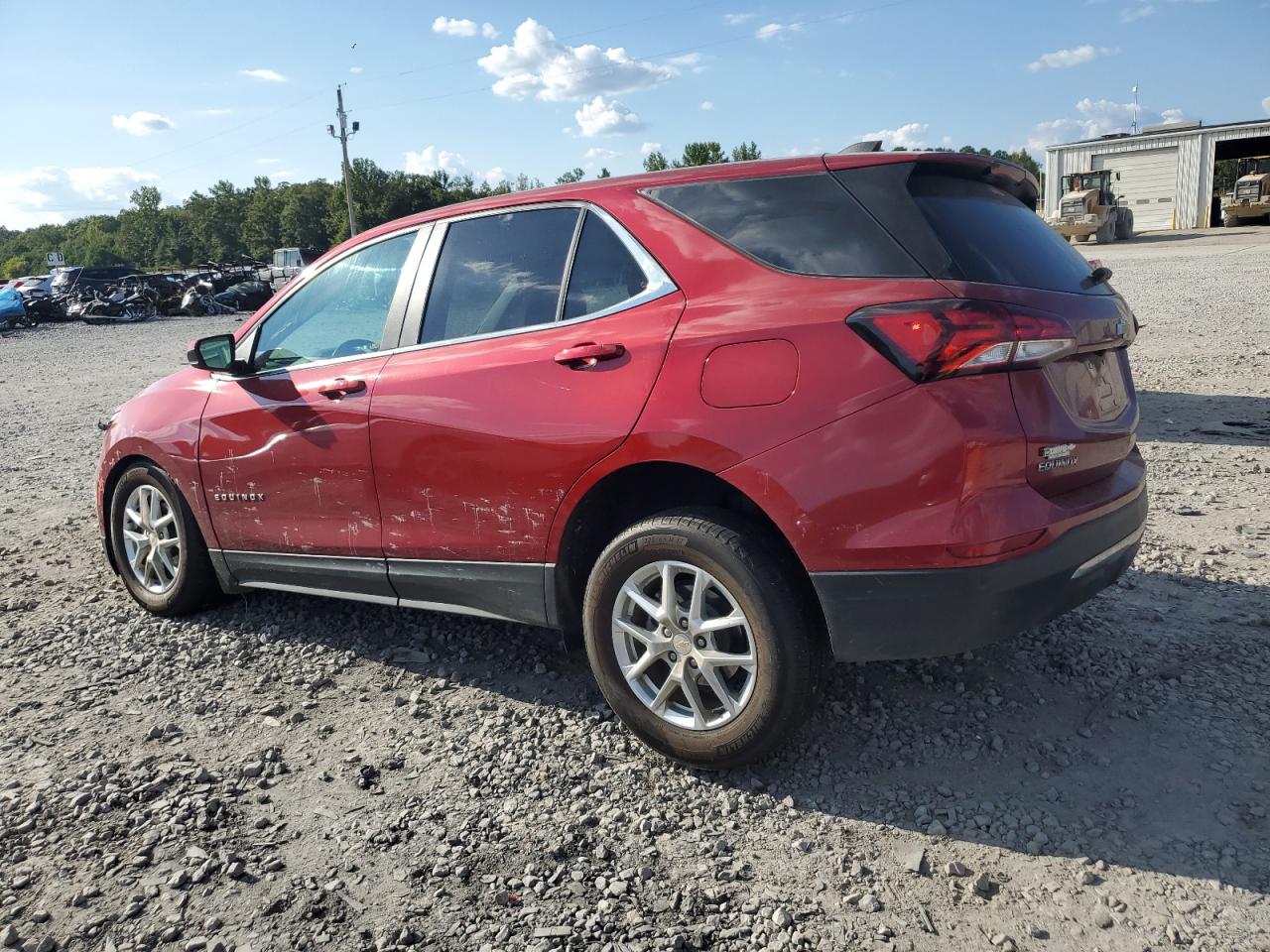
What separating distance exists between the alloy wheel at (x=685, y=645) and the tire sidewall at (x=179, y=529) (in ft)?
8.13

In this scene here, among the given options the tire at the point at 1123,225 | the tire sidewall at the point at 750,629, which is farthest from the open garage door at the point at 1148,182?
the tire sidewall at the point at 750,629

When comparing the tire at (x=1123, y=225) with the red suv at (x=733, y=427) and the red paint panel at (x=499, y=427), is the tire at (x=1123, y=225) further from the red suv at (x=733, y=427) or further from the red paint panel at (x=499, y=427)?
the red paint panel at (x=499, y=427)

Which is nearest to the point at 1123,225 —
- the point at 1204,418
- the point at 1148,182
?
the point at 1148,182

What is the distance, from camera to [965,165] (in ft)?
9.79

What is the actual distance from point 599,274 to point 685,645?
1.27m

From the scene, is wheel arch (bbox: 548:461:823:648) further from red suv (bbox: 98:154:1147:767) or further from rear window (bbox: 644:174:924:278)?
rear window (bbox: 644:174:924:278)

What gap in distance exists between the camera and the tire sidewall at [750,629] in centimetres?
278

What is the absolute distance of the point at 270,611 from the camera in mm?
4691

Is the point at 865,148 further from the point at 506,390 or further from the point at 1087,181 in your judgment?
the point at 1087,181

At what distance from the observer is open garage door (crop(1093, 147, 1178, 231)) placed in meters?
46.8

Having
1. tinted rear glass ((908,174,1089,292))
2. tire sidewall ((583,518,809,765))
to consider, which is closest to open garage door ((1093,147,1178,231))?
tinted rear glass ((908,174,1089,292))

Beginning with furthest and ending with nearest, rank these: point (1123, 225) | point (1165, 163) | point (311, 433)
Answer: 1. point (1165, 163)
2. point (1123, 225)
3. point (311, 433)

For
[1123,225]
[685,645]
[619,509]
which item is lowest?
[685,645]

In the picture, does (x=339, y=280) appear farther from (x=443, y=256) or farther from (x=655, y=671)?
(x=655, y=671)
